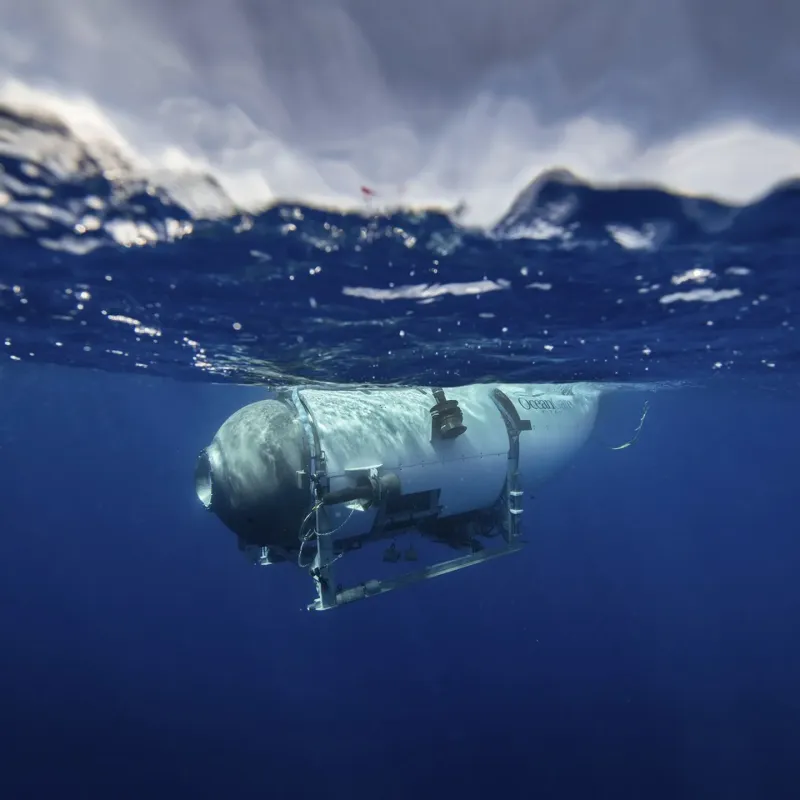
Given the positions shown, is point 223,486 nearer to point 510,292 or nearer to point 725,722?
point 510,292

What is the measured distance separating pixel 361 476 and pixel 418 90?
517 cm

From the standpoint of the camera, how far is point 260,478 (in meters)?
7.59

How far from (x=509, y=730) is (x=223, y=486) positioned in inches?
726

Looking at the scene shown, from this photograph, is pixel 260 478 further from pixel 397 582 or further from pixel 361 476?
pixel 397 582

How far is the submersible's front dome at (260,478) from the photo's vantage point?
7594mm

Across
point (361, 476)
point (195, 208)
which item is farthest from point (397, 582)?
point (195, 208)

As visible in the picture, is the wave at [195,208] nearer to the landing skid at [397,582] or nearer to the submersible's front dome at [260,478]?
the submersible's front dome at [260,478]

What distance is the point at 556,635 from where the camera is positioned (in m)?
32.5

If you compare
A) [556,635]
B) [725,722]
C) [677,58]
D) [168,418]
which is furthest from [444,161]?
[168,418]

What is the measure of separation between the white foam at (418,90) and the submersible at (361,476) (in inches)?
144

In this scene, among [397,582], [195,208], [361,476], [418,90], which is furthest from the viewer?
[397,582]

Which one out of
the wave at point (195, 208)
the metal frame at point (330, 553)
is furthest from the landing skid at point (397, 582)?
the wave at point (195, 208)

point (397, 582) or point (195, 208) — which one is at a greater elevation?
point (195, 208)

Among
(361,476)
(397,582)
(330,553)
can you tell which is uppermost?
(361,476)
